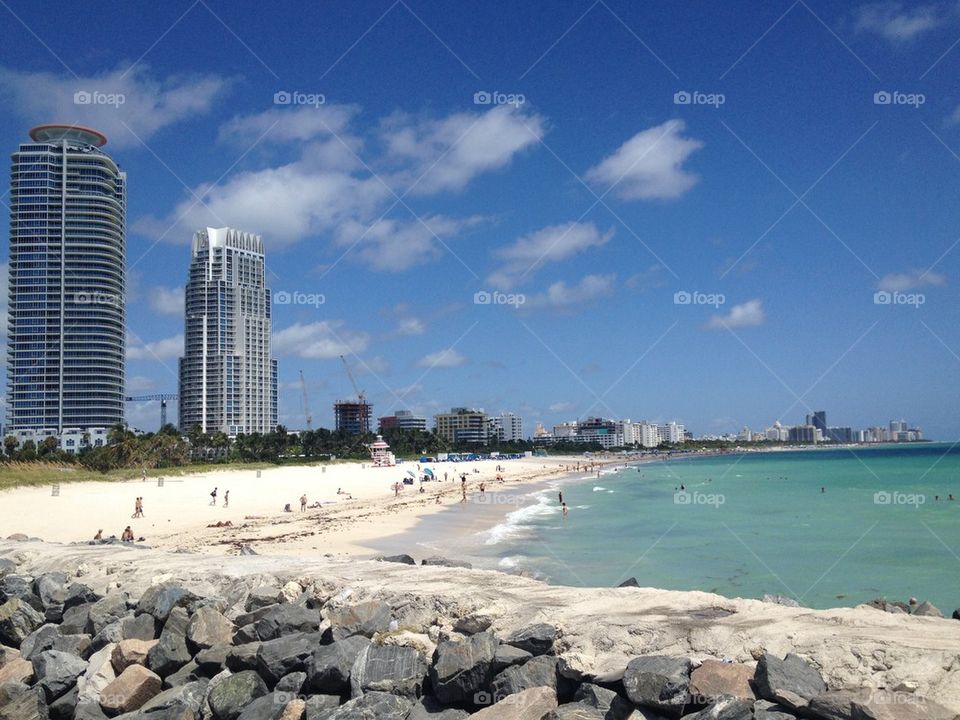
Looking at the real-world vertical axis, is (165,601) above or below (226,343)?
below

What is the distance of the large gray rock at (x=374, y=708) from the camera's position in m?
6.80

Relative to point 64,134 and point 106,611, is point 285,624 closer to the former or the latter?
point 106,611

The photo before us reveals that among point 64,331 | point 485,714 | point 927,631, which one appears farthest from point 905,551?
point 64,331

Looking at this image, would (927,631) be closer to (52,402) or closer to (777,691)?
(777,691)

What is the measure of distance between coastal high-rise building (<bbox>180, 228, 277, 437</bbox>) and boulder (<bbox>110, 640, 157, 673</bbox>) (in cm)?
16119

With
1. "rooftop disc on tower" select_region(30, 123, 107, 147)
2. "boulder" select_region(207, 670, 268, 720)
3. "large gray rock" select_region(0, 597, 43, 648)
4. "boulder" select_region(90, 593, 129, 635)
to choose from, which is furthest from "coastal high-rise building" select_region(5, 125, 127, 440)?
"boulder" select_region(207, 670, 268, 720)

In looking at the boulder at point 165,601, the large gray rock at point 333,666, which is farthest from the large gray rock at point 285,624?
the boulder at point 165,601

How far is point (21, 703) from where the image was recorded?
27.8 feet

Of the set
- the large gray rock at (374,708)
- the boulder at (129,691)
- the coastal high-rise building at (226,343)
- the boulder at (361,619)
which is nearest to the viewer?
the large gray rock at (374,708)

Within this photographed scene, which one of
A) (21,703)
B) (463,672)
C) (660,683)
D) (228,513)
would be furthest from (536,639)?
(228,513)

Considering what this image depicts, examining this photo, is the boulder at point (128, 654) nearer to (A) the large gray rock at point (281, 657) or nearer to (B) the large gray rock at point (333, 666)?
(A) the large gray rock at point (281, 657)

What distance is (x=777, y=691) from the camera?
18.3 ft

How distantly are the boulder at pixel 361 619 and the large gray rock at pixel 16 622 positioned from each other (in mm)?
5510

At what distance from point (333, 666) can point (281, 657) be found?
0.89 meters
